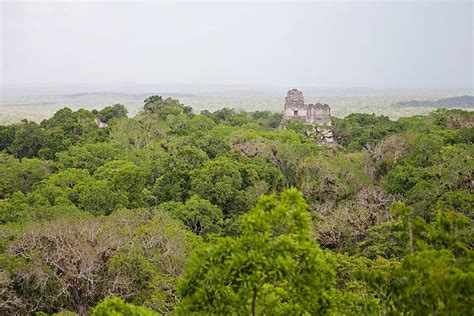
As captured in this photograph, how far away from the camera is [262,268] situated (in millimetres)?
6996

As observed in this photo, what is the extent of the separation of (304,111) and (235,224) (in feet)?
124

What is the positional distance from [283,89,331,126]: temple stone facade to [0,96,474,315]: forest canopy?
51.9 feet

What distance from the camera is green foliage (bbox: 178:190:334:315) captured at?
23.0 ft

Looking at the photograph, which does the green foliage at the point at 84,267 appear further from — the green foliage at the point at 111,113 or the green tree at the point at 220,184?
the green foliage at the point at 111,113

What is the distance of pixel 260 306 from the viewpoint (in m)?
8.11

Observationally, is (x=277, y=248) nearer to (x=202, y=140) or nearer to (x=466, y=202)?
(x=466, y=202)

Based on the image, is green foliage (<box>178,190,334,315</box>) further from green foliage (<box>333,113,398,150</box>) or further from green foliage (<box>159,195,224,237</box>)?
green foliage (<box>333,113,398,150</box>)

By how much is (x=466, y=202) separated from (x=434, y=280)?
14.0 meters

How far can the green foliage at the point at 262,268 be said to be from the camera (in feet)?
23.0

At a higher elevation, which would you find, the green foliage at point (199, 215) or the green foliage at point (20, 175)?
the green foliage at point (20, 175)

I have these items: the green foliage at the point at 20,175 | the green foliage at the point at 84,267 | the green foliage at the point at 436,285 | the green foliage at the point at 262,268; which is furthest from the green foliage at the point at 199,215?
the green foliage at the point at 436,285

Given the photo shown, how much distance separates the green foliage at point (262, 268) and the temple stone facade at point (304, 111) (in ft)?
155

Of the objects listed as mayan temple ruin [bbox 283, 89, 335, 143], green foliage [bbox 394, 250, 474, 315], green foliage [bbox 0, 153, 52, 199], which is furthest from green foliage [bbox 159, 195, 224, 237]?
mayan temple ruin [bbox 283, 89, 335, 143]

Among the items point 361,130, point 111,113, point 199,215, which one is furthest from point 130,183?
point 111,113
